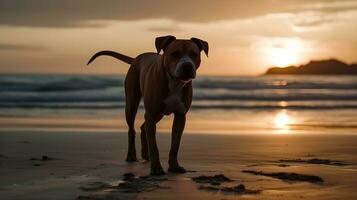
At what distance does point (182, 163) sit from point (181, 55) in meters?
1.67

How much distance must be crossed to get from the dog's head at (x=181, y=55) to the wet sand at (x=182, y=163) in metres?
1.02

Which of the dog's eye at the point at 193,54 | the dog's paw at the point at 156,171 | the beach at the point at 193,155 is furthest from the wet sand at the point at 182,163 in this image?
the dog's eye at the point at 193,54

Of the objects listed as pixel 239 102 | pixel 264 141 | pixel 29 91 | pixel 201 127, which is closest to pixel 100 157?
pixel 264 141

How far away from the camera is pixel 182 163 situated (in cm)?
731

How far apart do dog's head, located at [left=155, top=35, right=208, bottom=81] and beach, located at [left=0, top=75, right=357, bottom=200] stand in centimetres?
102

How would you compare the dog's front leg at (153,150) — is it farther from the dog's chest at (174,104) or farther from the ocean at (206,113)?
the ocean at (206,113)

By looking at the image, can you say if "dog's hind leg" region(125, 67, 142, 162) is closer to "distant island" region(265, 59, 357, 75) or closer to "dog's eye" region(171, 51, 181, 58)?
"dog's eye" region(171, 51, 181, 58)

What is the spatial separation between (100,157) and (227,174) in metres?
2.17

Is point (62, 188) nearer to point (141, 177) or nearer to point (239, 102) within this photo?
point (141, 177)

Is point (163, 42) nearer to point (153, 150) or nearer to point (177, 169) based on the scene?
point (153, 150)

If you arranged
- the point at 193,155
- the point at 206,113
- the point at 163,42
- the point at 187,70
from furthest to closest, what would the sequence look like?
1. the point at 206,113
2. the point at 193,155
3. the point at 163,42
4. the point at 187,70

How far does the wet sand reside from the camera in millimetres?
4980

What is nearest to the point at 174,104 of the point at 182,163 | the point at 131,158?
the point at 182,163

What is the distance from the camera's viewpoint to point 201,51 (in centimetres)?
651
